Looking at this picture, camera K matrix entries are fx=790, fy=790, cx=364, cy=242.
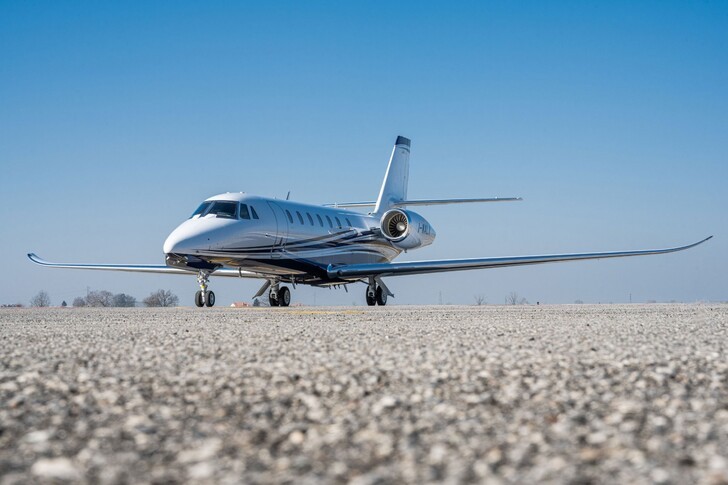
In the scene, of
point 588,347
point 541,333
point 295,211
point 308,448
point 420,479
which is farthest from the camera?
point 295,211

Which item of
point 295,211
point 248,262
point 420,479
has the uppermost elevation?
point 295,211

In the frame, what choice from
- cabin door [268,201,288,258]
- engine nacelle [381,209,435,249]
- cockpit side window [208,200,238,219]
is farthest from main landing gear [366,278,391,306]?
cockpit side window [208,200,238,219]

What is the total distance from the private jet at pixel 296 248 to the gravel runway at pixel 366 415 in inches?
558

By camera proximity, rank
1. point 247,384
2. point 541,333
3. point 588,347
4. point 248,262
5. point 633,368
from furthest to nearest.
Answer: point 248,262 → point 541,333 → point 588,347 → point 633,368 → point 247,384

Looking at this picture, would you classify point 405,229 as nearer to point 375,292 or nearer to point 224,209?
point 375,292

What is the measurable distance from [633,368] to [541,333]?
3.34 meters

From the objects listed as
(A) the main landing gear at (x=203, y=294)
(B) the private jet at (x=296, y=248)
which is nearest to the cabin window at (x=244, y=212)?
(B) the private jet at (x=296, y=248)

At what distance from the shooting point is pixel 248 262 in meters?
21.3

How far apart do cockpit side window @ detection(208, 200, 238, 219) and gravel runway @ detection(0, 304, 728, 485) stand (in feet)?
49.2

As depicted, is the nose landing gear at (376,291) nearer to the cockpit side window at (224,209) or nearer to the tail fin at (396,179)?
the cockpit side window at (224,209)

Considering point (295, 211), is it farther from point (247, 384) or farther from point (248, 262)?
point (247, 384)

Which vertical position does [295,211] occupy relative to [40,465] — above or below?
above

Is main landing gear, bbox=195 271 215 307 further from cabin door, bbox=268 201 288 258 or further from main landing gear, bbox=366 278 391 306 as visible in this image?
main landing gear, bbox=366 278 391 306

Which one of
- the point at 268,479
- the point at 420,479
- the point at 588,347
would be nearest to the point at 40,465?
the point at 268,479
